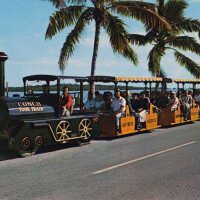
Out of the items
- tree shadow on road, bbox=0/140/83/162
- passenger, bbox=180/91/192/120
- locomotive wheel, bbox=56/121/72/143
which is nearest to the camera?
tree shadow on road, bbox=0/140/83/162

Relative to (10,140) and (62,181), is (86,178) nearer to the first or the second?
(62,181)

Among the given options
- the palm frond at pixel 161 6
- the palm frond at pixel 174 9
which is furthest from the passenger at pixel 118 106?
the palm frond at pixel 161 6

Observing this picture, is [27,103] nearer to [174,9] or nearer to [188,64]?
[188,64]

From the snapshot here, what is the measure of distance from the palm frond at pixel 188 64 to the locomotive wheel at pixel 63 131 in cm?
1611

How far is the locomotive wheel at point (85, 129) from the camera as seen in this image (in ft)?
29.9

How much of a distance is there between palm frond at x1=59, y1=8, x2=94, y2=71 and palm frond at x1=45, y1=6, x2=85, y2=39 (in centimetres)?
31

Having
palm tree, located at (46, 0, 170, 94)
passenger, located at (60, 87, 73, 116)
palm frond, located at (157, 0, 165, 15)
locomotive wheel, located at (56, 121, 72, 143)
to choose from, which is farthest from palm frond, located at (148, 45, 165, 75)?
locomotive wheel, located at (56, 121, 72, 143)

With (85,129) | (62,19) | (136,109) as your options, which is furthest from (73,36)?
(85,129)

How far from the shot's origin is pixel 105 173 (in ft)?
19.1

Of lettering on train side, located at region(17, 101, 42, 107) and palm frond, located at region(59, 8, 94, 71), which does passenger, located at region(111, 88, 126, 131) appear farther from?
palm frond, located at region(59, 8, 94, 71)

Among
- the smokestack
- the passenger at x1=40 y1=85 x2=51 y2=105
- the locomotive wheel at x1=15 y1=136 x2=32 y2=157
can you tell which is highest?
the smokestack

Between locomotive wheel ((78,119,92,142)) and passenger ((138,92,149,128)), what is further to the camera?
passenger ((138,92,149,128))

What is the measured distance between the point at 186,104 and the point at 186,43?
8.66 metres

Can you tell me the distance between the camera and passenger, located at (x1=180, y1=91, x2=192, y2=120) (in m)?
15.3
